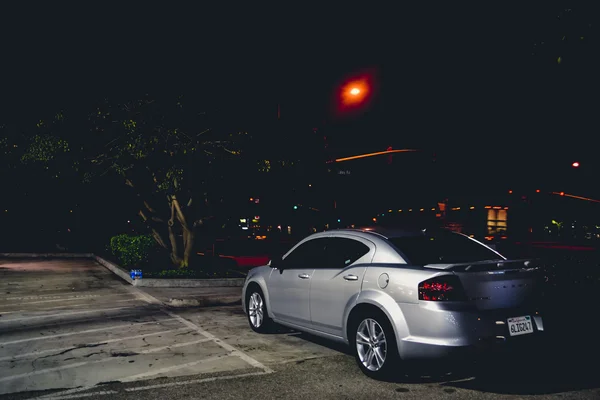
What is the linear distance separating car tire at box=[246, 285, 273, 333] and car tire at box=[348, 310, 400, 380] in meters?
2.07

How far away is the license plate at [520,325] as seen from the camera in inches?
201

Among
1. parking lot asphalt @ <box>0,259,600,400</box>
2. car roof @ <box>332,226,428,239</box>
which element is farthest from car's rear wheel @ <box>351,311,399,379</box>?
car roof @ <box>332,226,428,239</box>

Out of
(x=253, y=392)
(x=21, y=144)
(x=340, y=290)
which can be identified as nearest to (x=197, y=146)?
(x=21, y=144)

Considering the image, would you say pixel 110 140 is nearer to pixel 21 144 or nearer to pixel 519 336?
pixel 21 144

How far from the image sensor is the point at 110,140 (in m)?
14.5

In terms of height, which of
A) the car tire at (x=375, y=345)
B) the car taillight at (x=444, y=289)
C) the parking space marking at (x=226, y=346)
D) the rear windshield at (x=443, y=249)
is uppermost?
the rear windshield at (x=443, y=249)

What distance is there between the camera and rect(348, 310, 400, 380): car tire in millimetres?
5316

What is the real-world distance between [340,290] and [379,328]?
0.71 m

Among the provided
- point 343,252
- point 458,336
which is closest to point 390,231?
point 343,252

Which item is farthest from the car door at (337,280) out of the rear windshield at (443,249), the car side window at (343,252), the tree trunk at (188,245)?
the tree trunk at (188,245)

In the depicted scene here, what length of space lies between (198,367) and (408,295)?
8.34ft

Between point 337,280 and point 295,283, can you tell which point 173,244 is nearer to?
point 295,283

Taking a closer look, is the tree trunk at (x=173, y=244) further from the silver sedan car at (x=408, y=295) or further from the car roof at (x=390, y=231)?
the car roof at (x=390, y=231)

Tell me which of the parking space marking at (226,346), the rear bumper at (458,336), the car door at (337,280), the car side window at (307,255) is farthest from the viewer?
the car side window at (307,255)
